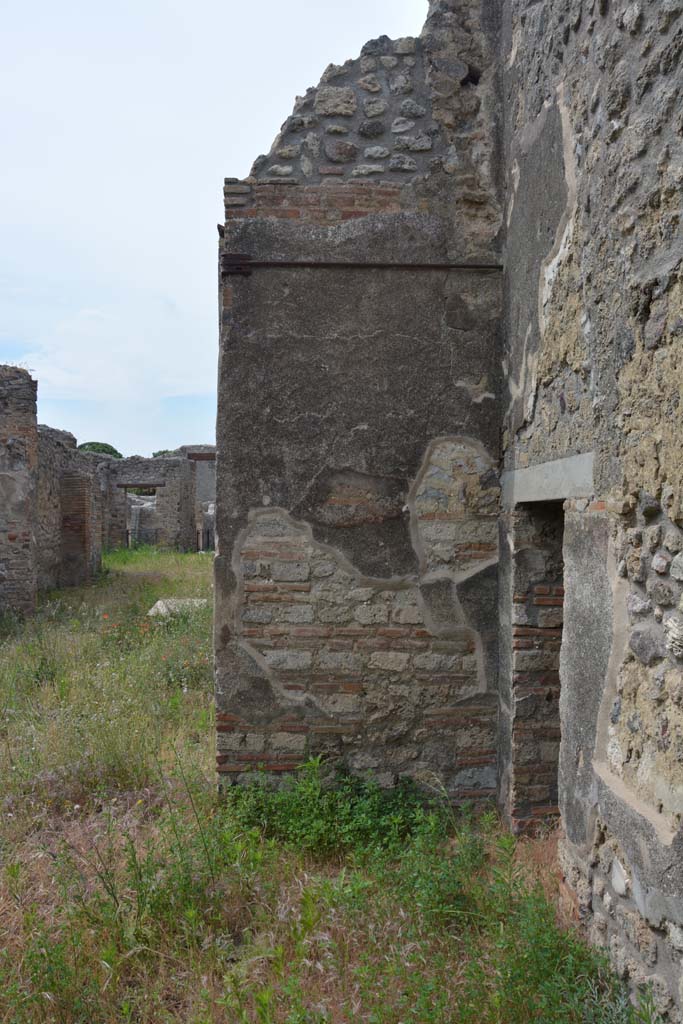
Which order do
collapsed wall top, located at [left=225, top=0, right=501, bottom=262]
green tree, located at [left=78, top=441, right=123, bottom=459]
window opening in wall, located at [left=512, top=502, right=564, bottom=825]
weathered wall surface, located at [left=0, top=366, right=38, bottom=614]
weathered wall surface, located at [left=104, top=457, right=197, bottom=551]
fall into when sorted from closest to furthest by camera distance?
window opening in wall, located at [left=512, top=502, right=564, bottom=825] → collapsed wall top, located at [left=225, top=0, right=501, bottom=262] → weathered wall surface, located at [left=0, top=366, right=38, bottom=614] → weathered wall surface, located at [left=104, top=457, right=197, bottom=551] → green tree, located at [left=78, top=441, right=123, bottom=459]

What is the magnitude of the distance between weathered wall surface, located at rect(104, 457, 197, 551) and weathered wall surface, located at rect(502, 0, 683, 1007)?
15.1 metres

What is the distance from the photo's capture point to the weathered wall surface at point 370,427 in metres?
3.89

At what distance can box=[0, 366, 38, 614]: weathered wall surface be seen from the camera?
29.4 ft

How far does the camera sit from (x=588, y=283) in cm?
258

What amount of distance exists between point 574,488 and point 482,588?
1.24 metres

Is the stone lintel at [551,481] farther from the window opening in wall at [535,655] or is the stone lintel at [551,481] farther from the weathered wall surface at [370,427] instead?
the weathered wall surface at [370,427]

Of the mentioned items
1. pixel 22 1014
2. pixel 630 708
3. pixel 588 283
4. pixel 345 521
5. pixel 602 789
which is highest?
pixel 588 283

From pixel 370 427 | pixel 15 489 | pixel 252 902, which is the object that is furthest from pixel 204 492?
pixel 252 902

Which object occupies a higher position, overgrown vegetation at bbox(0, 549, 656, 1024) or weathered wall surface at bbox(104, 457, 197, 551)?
weathered wall surface at bbox(104, 457, 197, 551)

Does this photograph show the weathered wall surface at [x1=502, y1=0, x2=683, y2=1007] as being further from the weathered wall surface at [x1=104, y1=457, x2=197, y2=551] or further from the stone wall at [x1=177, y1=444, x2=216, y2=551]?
the stone wall at [x1=177, y1=444, x2=216, y2=551]

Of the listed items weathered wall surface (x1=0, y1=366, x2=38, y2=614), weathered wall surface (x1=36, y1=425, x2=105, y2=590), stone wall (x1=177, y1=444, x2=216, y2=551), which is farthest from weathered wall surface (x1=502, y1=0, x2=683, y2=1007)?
stone wall (x1=177, y1=444, x2=216, y2=551)

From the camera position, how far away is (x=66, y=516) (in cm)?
1224

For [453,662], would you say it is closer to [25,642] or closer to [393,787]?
[393,787]

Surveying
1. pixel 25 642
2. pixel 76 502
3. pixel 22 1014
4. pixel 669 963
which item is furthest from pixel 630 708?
pixel 76 502
